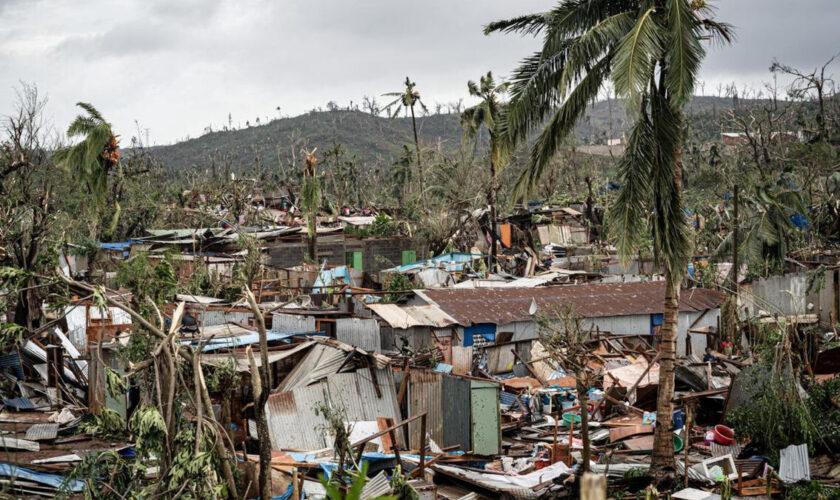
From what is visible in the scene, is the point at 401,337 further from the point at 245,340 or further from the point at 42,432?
the point at 42,432

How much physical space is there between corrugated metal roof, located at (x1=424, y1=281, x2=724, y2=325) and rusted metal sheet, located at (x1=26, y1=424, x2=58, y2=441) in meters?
9.36

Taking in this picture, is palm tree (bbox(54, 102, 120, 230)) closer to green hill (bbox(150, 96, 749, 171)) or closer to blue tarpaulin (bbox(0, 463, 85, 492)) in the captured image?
blue tarpaulin (bbox(0, 463, 85, 492))

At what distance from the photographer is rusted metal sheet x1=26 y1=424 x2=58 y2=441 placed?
38.7 ft

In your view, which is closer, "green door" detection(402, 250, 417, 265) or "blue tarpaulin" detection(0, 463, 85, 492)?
"blue tarpaulin" detection(0, 463, 85, 492)

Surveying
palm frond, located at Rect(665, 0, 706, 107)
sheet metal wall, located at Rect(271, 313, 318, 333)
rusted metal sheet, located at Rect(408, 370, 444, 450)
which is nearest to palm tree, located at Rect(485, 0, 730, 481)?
palm frond, located at Rect(665, 0, 706, 107)

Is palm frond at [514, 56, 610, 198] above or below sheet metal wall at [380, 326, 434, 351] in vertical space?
above

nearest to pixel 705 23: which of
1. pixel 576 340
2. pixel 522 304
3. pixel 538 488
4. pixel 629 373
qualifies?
pixel 576 340

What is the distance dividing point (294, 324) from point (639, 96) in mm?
9865

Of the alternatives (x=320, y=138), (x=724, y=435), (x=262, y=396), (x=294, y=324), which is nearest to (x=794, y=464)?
(x=724, y=435)

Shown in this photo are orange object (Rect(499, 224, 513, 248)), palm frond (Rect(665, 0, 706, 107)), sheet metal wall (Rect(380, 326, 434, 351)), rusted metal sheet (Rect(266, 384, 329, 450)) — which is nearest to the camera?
palm frond (Rect(665, 0, 706, 107))

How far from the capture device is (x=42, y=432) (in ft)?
39.4

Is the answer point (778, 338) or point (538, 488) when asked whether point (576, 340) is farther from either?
point (778, 338)

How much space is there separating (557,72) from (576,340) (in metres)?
3.92

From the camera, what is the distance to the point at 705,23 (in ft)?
33.7
